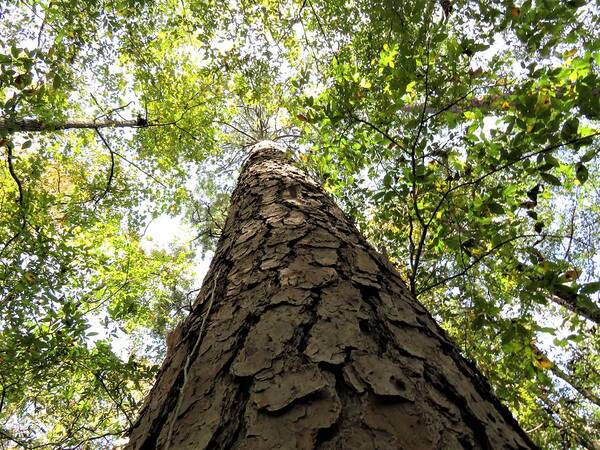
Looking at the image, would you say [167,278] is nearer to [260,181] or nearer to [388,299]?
[260,181]

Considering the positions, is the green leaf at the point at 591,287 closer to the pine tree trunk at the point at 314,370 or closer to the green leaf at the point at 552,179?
the green leaf at the point at 552,179

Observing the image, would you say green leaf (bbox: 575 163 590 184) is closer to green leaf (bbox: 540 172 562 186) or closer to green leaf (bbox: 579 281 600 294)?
green leaf (bbox: 540 172 562 186)

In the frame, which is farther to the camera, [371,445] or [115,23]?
[115,23]

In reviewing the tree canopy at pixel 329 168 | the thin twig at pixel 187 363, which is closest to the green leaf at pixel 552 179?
the tree canopy at pixel 329 168

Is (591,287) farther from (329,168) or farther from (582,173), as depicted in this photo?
(329,168)

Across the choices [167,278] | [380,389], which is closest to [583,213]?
[167,278]

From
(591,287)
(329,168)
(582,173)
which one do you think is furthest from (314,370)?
(329,168)

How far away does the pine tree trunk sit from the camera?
2.42 feet

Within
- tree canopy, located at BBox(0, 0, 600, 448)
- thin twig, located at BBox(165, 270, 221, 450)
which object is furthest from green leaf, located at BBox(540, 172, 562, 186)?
thin twig, located at BBox(165, 270, 221, 450)

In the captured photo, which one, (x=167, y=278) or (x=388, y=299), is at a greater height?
(x=167, y=278)

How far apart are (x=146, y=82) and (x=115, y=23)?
184 cm

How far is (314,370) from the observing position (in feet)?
2.84

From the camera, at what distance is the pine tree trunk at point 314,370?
2.42 ft

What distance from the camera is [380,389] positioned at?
82 cm
